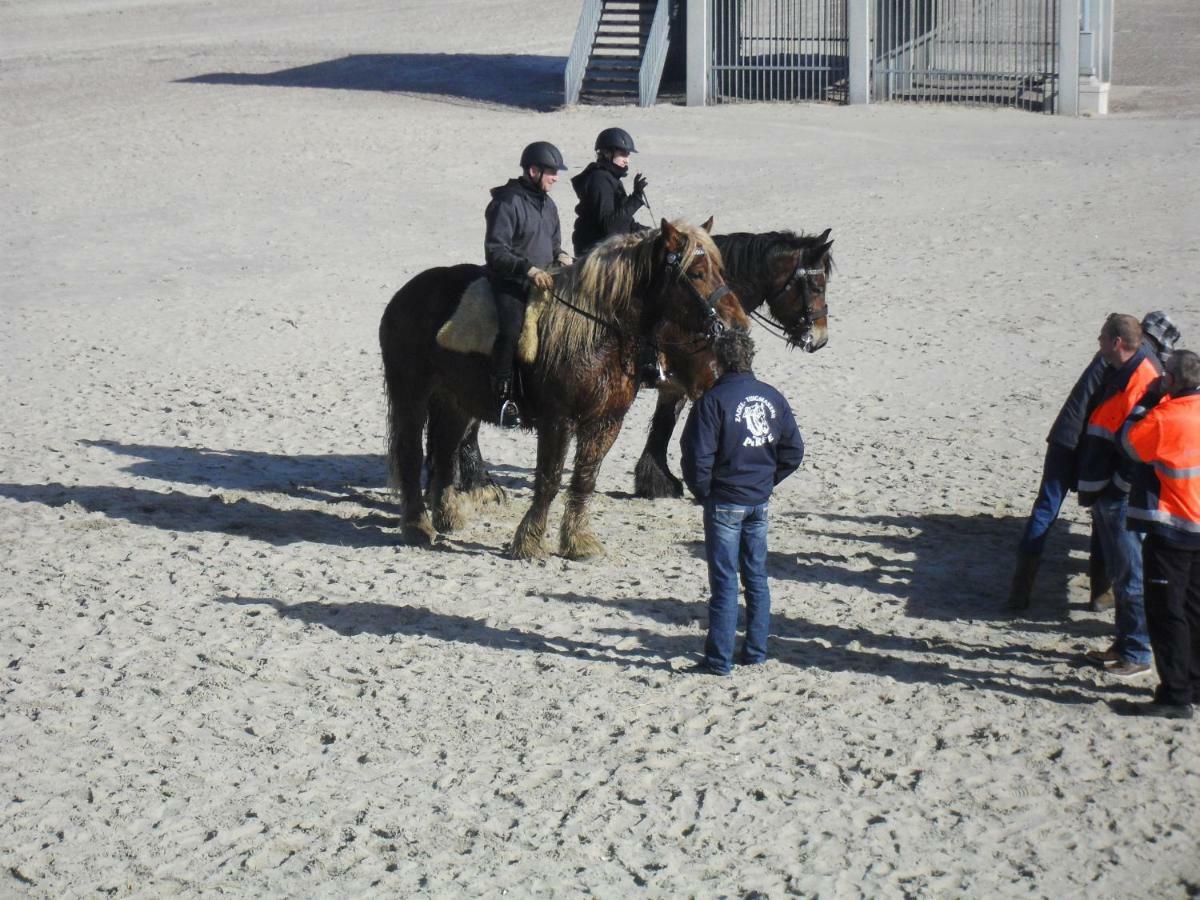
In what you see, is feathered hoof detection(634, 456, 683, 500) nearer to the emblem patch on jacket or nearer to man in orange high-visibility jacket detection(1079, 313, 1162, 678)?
the emblem patch on jacket

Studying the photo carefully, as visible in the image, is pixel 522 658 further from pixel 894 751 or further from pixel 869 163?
pixel 869 163

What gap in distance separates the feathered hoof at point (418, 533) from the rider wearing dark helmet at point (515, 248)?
3.37 feet

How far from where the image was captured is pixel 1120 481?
294 inches

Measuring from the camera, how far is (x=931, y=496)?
10.5 meters

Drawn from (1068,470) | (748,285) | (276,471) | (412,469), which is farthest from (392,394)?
(1068,470)

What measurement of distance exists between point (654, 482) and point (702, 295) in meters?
2.67

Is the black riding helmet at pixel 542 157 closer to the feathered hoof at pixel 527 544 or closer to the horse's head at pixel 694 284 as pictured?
the horse's head at pixel 694 284

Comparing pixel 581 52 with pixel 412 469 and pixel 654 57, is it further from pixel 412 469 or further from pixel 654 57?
pixel 412 469

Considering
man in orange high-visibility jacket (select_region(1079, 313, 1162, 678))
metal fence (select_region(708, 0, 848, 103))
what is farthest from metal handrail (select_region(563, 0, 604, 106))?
man in orange high-visibility jacket (select_region(1079, 313, 1162, 678))

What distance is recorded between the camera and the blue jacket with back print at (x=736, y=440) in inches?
278

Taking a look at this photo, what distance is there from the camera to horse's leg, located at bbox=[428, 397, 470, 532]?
32.9 feet

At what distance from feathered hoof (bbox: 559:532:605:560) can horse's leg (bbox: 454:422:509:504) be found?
1.18m

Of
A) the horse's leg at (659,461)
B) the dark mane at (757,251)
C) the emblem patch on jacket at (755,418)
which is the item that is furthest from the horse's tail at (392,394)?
the emblem patch on jacket at (755,418)

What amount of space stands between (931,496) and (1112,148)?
44.8ft
